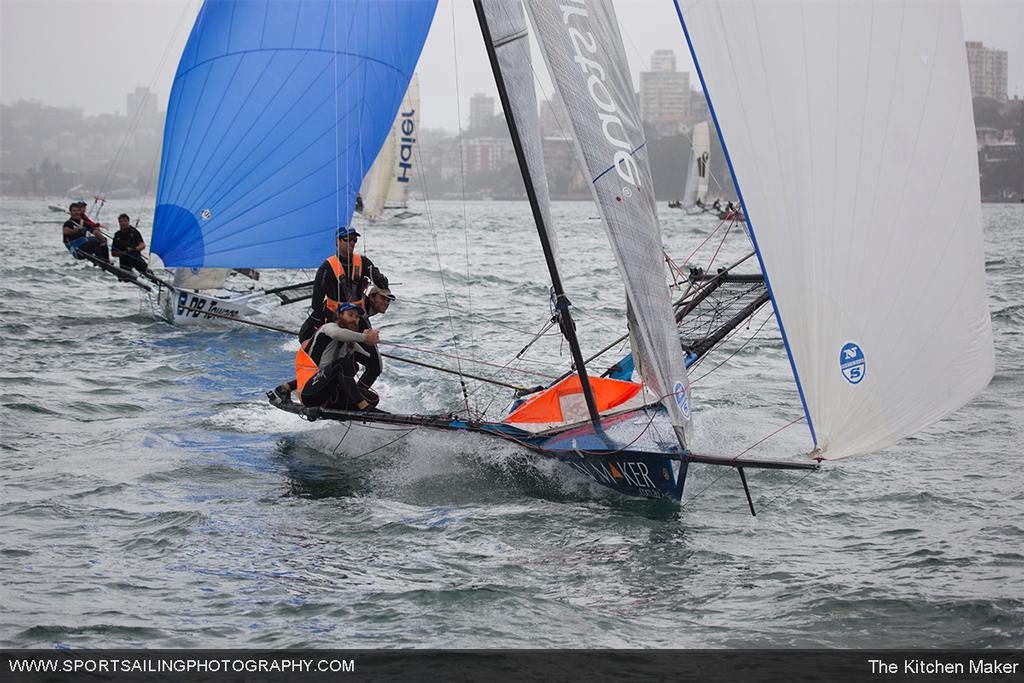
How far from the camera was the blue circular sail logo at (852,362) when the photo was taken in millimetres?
5090

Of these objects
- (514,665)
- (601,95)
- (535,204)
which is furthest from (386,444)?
(514,665)

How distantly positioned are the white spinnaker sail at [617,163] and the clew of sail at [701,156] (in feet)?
161

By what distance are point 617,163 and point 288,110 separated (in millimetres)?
5063

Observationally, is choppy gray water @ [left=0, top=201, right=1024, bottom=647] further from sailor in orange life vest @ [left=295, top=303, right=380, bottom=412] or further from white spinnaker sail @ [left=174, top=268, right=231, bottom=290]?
white spinnaker sail @ [left=174, top=268, right=231, bottom=290]

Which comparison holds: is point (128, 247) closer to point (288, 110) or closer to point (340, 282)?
point (288, 110)

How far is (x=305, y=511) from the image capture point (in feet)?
22.7

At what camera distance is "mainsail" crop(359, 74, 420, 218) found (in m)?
34.8

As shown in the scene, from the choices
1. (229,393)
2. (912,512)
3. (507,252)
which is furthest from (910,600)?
(507,252)

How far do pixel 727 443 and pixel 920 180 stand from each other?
3907mm

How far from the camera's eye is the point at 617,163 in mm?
6359

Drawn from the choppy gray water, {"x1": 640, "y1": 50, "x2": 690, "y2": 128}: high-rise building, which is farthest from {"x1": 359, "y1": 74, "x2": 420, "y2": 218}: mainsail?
{"x1": 640, "y1": 50, "x2": 690, "y2": 128}: high-rise building

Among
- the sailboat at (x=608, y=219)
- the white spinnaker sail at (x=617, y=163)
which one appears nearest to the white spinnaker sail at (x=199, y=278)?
the sailboat at (x=608, y=219)

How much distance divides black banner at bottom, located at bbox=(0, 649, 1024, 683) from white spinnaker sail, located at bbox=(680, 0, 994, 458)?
94 centimetres

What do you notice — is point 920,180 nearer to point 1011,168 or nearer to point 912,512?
point 912,512
